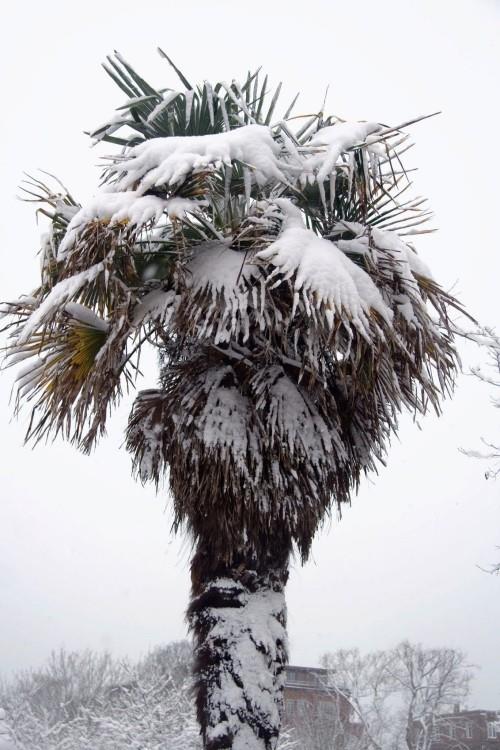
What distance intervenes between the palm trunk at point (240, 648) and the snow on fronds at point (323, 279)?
1.58 metres

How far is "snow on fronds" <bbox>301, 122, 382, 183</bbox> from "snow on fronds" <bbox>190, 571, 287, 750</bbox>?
250 centimetres

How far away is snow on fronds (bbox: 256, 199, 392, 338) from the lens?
3.98 m

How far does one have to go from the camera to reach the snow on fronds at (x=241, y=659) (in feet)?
13.4

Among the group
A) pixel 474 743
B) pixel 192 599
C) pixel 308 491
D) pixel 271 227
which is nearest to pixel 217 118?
pixel 271 227

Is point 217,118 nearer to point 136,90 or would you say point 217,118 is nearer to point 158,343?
point 136,90

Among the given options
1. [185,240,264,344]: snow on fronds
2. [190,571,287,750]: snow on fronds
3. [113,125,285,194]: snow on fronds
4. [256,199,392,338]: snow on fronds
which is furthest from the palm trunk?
[113,125,285,194]: snow on fronds

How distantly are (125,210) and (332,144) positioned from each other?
1320 millimetres

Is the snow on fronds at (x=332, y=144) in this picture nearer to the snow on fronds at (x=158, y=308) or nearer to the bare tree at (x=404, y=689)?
the snow on fronds at (x=158, y=308)

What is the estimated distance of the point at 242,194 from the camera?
205 inches

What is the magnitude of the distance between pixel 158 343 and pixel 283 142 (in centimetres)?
160

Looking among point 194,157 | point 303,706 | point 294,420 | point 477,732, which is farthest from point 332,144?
point 477,732

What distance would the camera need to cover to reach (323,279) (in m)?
4.06

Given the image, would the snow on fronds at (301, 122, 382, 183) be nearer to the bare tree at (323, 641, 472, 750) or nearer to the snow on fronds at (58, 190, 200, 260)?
the snow on fronds at (58, 190, 200, 260)

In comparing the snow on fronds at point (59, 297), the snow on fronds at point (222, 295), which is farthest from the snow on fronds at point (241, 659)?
the snow on fronds at point (59, 297)
